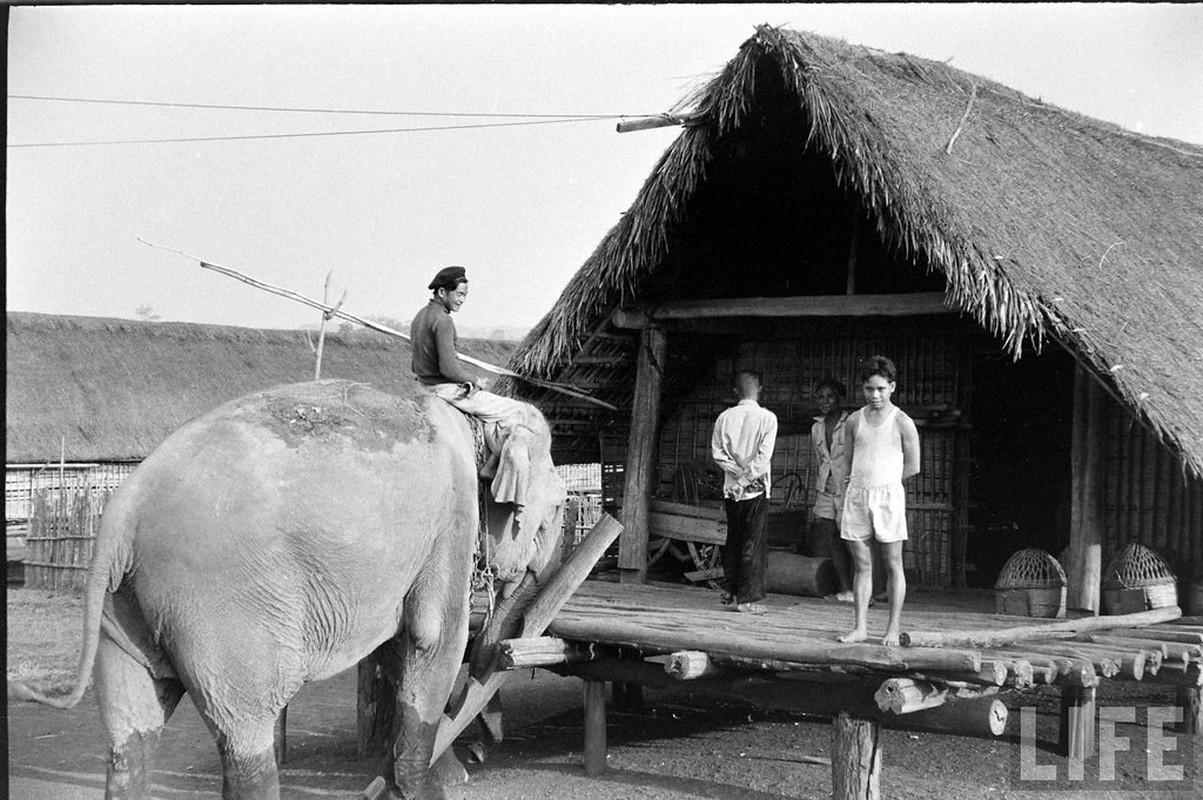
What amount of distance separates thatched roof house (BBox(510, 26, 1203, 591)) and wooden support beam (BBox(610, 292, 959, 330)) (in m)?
0.02

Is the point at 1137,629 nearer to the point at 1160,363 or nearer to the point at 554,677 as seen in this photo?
the point at 1160,363

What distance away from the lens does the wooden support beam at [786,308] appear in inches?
328

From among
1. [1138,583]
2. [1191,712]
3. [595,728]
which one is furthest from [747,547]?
[1191,712]

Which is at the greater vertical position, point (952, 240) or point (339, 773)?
point (952, 240)

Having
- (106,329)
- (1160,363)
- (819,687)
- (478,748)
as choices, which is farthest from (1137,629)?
(106,329)

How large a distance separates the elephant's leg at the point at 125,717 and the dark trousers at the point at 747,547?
3.99 meters

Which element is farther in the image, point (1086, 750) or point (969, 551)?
point (969, 551)

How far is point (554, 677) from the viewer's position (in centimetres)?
1115

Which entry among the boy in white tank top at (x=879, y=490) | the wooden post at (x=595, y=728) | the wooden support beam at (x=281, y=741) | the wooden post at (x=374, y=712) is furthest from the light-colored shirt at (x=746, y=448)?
the wooden support beam at (x=281, y=741)

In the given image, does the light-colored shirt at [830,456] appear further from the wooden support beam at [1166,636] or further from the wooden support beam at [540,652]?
the wooden support beam at [540,652]

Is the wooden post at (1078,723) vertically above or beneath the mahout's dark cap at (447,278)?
beneath

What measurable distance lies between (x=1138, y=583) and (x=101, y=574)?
620 cm

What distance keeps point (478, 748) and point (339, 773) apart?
0.88 metres

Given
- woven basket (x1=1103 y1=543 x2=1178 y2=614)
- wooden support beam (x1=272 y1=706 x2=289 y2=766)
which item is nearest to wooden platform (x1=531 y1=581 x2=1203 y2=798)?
woven basket (x1=1103 y1=543 x2=1178 y2=614)
